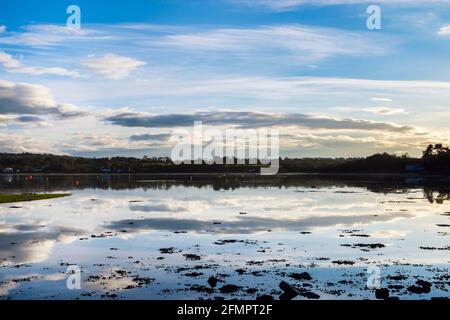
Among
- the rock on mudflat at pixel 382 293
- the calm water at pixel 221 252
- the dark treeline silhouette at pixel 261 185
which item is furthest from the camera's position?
the dark treeline silhouette at pixel 261 185

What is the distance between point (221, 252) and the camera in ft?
97.6

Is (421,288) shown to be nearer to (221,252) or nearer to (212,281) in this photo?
(212,281)

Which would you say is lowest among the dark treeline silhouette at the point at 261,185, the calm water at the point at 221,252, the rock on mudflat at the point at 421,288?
the dark treeline silhouette at the point at 261,185

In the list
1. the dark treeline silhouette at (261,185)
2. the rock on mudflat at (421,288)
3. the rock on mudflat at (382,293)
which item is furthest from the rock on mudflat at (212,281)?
the dark treeline silhouette at (261,185)

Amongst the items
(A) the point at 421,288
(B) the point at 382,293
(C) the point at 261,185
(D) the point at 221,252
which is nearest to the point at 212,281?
(B) the point at 382,293

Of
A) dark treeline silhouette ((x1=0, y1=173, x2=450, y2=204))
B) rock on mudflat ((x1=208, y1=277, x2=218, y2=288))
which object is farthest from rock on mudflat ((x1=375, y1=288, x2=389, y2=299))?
dark treeline silhouette ((x1=0, y1=173, x2=450, y2=204))

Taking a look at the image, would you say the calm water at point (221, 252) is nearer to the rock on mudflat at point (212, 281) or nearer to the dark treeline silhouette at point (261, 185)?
the rock on mudflat at point (212, 281)

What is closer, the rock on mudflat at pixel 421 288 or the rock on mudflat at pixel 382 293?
the rock on mudflat at pixel 382 293

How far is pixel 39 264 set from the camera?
2655 cm

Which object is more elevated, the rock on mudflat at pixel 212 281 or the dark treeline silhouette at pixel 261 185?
the rock on mudflat at pixel 212 281

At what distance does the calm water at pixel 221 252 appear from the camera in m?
21.3

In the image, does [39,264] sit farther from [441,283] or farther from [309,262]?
[441,283]
